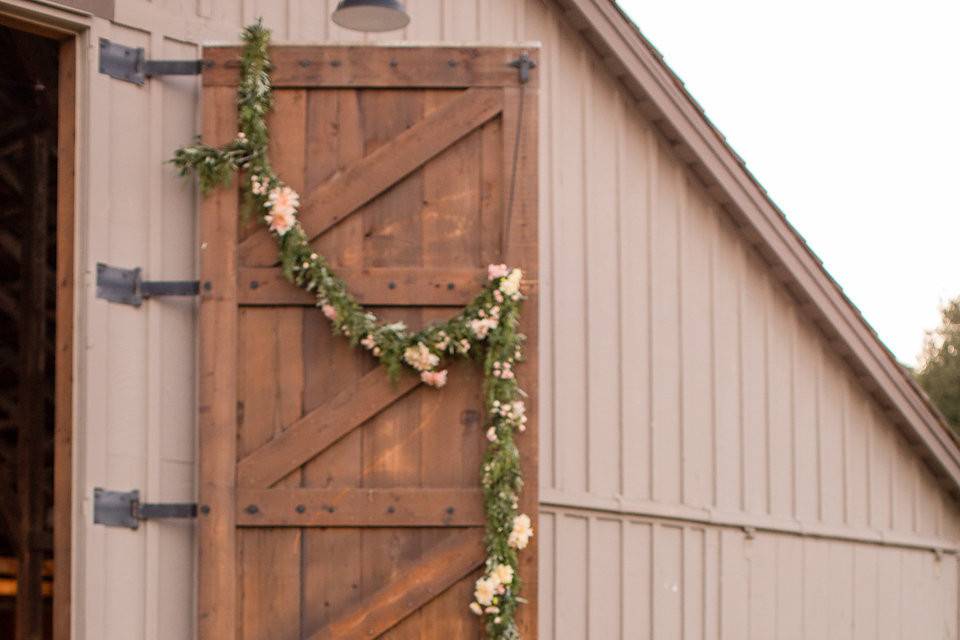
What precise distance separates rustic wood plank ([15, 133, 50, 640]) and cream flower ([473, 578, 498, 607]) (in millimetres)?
5675

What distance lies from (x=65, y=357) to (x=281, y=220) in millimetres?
979

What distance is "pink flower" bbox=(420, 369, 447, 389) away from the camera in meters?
5.60

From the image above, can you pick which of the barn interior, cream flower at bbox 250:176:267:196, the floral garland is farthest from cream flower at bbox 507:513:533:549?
the barn interior

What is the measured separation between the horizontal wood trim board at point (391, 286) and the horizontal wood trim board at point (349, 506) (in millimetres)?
692

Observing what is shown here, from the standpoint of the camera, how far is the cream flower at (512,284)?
5594 mm

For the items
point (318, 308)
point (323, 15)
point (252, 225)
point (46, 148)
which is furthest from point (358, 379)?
point (46, 148)

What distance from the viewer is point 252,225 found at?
570cm

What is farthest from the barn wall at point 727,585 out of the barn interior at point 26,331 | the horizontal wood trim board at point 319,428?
the barn interior at point 26,331

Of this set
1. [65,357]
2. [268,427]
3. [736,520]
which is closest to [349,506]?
[268,427]

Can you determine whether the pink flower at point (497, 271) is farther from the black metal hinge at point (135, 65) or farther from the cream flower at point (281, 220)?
the black metal hinge at point (135, 65)

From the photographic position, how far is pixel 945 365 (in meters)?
20.2

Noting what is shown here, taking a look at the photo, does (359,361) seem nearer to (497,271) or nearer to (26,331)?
(497,271)

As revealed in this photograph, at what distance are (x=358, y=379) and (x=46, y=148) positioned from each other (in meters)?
5.46

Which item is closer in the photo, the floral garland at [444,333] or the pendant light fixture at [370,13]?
the pendant light fixture at [370,13]
